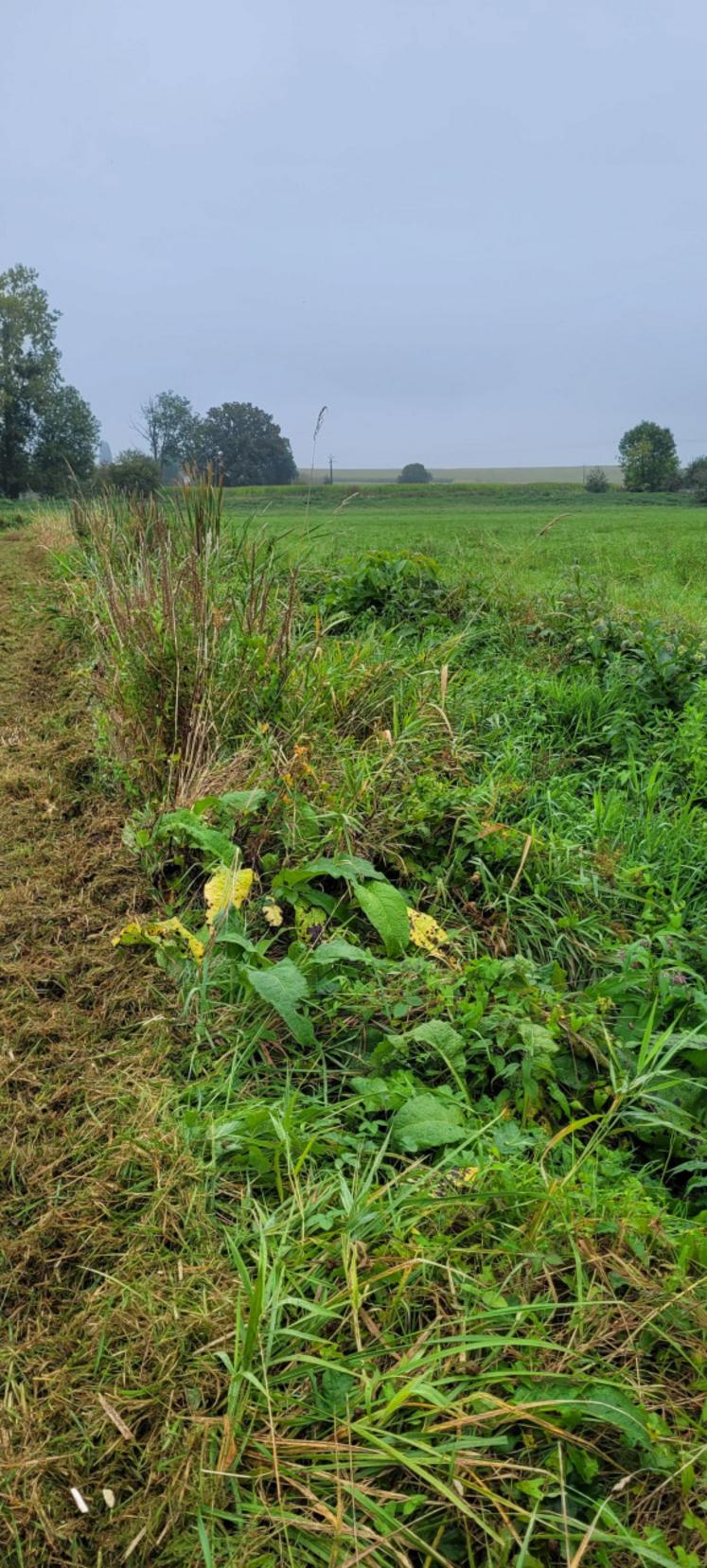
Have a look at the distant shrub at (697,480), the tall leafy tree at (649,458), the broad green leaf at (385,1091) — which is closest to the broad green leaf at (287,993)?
the broad green leaf at (385,1091)

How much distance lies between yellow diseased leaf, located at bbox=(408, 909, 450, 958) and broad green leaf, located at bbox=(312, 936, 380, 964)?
152 millimetres

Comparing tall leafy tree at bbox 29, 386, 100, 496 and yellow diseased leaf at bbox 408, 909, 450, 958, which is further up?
tall leafy tree at bbox 29, 386, 100, 496

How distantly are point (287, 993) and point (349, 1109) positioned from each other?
0.29m

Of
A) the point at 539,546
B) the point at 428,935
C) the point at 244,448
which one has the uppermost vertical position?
the point at 244,448

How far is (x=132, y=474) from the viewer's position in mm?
6695

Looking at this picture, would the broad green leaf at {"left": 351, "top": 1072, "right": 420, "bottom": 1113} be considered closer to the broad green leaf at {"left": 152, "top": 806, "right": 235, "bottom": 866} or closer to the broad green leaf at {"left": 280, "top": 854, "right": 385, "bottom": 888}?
the broad green leaf at {"left": 280, "top": 854, "right": 385, "bottom": 888}

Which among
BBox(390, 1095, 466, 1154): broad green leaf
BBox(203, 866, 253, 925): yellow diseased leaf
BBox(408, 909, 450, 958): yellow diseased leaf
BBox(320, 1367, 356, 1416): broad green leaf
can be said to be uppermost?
BBox(203, 866, 253, 925): yellow diseased leaf

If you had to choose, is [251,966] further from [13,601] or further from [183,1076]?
[13,601]

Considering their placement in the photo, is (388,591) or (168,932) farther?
(388,591)

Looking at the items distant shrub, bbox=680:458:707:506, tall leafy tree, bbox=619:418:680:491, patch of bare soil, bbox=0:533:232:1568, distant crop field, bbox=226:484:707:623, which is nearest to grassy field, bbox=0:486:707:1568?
patch of bare soil, bbox=0:533:232:1568

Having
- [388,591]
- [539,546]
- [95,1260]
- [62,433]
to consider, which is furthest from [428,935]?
[62,433]

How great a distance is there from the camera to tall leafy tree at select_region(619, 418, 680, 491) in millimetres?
48500

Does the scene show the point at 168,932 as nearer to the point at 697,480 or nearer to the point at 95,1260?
the point at 95,1260

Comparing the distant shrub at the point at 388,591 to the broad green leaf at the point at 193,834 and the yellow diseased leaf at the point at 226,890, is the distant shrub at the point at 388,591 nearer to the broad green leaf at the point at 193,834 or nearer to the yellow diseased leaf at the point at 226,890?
the broad green leaf at the point at 193,834
